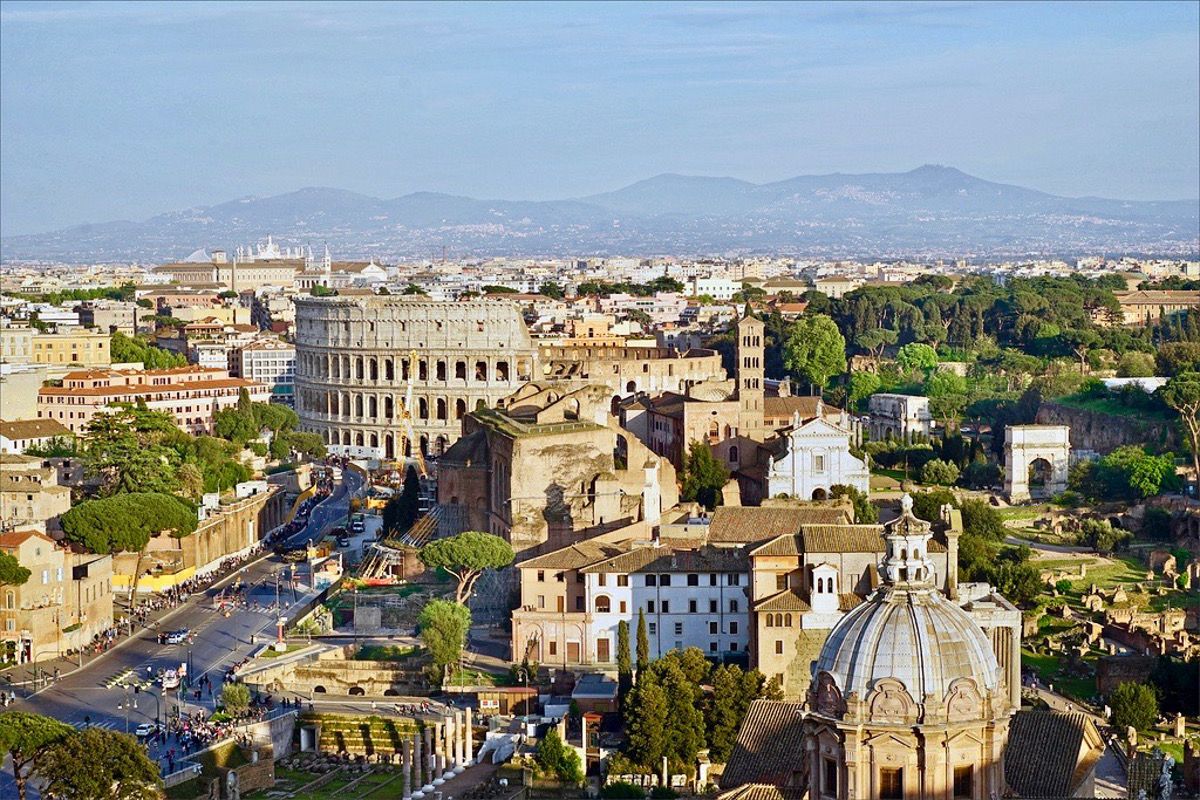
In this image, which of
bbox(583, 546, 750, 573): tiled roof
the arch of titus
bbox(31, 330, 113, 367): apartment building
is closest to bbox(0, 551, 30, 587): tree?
bbox(583, 546, 750, 573): tiled roof

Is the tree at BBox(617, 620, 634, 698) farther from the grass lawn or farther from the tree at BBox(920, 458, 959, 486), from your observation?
the tree at BBox(920, 458, 959, 486)

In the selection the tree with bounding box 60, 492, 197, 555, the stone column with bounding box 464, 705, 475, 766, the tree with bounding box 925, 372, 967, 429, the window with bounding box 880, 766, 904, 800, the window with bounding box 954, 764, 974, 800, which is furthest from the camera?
the tree with bounding box 925, 372, 967, 429

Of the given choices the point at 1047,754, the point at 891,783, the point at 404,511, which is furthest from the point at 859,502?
the point at 891,783

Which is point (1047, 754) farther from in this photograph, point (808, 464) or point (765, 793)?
point (808, 464)

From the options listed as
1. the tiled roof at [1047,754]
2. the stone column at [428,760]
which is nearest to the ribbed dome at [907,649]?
the tiled roof at [1047,754]

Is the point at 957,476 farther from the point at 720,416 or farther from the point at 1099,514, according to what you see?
the point at 720,416

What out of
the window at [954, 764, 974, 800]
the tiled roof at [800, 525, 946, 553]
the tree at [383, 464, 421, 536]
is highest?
the tiled roof at [800, 525, 946, 553]
